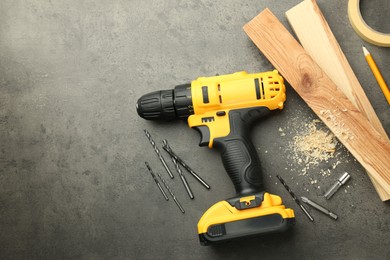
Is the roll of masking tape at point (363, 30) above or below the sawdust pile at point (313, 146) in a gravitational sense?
above

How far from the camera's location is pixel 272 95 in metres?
1.91

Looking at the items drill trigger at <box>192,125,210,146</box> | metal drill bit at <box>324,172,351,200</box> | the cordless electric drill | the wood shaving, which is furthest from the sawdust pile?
drill trigger at <box>192,125,210,146</box>

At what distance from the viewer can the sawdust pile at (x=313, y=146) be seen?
1978mm

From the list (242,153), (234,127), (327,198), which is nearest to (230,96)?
(234,127)

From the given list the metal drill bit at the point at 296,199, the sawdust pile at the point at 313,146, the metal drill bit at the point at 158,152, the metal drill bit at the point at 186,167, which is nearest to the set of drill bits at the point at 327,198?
the metal drill bit at the point at 296,199

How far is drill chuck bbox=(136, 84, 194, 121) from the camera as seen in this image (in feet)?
6.40

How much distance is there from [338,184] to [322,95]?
401mm

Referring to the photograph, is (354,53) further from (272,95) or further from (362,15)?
(272,95)

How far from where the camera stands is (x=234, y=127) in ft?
6.29

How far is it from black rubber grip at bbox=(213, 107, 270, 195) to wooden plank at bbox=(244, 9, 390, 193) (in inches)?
8.4

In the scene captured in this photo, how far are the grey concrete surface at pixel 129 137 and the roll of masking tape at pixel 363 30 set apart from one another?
0.06 meters

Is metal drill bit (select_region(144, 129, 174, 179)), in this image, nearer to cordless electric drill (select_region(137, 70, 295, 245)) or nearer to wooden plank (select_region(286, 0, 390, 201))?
cordless electric drill (select_region(137, 70, 295, 245))

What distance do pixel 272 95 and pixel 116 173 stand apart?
0.83 metres

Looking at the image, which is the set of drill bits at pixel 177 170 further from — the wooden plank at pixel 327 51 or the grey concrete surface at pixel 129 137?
the wooden plank at pixel 327 51
